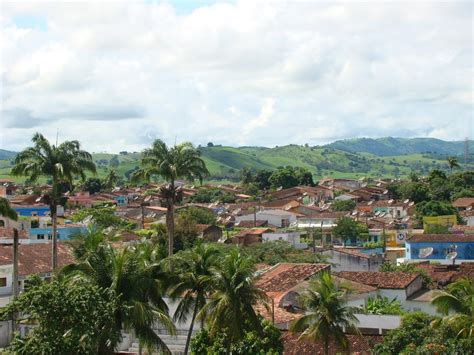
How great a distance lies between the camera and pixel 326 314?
2569 centimetres

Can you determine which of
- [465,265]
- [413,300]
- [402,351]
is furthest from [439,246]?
[402,351]

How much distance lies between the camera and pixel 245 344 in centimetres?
2789

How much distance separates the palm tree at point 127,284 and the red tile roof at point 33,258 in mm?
21011

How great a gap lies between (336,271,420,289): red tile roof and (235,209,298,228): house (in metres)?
56.3

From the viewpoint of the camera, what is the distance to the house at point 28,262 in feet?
147

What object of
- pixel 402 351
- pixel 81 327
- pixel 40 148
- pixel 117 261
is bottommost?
pixel 402 351

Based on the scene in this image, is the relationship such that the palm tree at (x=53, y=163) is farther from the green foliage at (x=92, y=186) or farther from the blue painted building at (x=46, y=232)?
the green foliage at (x=92, y=186)

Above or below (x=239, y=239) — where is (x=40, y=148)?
above

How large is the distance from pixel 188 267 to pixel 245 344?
3439 millimetres

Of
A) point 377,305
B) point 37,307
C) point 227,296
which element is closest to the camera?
point 37,307

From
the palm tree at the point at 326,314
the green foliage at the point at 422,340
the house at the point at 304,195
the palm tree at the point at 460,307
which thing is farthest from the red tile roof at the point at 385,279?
the house at the point at 304,195

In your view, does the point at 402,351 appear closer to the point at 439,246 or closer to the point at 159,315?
the point at 159,315

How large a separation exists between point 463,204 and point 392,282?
69.2 m

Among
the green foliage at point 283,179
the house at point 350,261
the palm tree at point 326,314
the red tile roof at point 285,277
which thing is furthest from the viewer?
the green foliage at point 283,179
